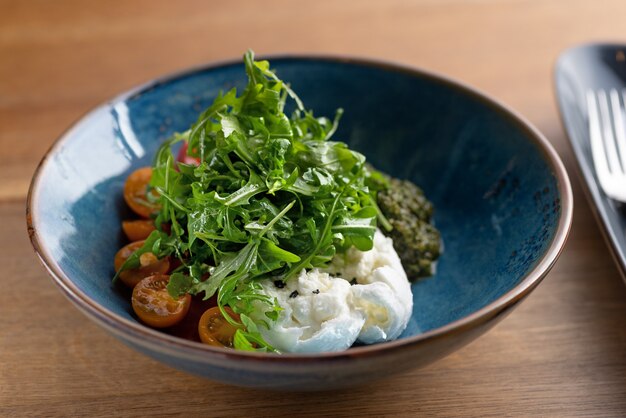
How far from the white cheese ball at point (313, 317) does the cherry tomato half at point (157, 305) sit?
0.24 m

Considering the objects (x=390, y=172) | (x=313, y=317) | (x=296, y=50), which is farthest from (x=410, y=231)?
(x=296, y=50)

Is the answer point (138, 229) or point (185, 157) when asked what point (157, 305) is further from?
point (185, 157)

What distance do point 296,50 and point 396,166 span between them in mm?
1180

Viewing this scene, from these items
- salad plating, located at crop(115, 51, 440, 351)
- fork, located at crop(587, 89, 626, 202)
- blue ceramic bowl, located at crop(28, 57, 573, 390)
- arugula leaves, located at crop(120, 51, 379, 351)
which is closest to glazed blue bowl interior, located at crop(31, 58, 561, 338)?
blue ceramic bowl, located at crop(28, 57, 573, 390)

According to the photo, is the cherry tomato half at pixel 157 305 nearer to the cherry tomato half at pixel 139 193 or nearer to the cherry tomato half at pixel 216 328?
the cherry tomato half at pixel 216 328

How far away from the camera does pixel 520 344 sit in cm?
203

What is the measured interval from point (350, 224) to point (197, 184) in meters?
0.43

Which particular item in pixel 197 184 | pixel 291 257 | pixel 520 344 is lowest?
pixel 520 344

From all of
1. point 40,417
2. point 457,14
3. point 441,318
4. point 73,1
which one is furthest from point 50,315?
point 457,14

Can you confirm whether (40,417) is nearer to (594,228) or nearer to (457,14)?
(594,228)

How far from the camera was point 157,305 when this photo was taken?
6.19ft

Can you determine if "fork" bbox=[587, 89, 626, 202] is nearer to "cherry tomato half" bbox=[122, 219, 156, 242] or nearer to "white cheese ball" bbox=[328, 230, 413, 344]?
"white cheese ball" bbox=[328, 230, 413, 344]

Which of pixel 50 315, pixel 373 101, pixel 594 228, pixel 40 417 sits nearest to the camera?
pixel 40 417

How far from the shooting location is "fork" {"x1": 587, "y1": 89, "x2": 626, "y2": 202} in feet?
7.70
